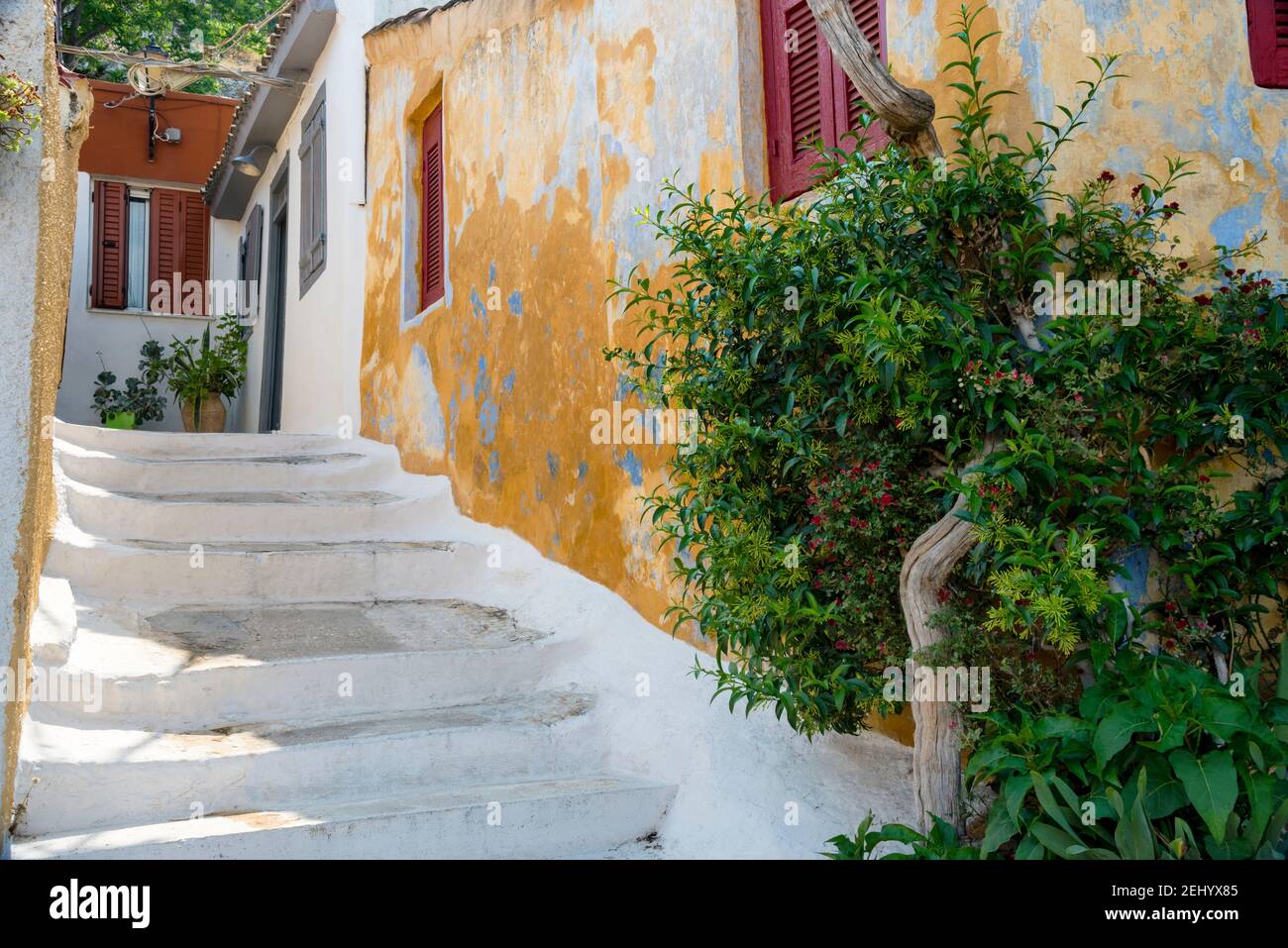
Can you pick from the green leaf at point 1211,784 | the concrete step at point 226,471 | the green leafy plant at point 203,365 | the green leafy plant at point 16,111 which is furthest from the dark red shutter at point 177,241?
the green leaf at point 1211,784

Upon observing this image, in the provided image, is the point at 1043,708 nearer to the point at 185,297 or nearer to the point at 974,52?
the point at 974,52

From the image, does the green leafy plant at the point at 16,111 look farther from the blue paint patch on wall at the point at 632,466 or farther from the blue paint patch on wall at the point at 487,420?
the blue paint patch on wall at the point at 487,420

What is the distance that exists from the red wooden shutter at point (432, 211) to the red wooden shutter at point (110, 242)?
638cm

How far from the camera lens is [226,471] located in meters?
6.62

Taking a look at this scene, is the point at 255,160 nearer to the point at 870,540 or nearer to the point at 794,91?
the point at 794,91

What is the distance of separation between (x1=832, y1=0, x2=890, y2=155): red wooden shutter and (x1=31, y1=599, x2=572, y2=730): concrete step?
7.88ft

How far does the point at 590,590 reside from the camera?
5.29 metres

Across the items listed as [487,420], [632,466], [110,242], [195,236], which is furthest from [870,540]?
[195,236]

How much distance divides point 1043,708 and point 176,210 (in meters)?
12.8

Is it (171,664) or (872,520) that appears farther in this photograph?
(171,664)

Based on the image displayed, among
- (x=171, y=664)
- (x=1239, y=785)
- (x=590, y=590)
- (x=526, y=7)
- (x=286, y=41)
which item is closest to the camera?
(x=1239, y=785)

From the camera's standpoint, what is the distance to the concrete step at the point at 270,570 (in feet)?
16.0

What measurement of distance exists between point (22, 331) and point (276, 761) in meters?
1.53
